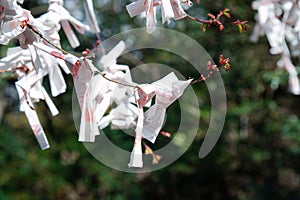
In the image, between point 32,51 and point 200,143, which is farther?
point 200,143

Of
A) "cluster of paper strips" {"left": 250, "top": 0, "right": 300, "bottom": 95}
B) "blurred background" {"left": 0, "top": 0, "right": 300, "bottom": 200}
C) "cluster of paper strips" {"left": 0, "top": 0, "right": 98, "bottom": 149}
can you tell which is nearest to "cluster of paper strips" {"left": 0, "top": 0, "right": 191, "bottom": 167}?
"cluster of paper strips" {"left": 0, "top": 0, "right": 98, "bottom": 149}

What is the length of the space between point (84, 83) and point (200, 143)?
72.2 inches

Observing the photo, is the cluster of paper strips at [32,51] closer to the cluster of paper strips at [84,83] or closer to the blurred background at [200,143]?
the cluster of paper strips at [84,83]

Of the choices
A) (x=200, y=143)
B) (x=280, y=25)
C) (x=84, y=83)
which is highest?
(x=84, y=83)

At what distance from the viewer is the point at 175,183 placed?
2.66 meters

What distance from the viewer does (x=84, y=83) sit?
1.46 ft

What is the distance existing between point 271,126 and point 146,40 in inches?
28.7

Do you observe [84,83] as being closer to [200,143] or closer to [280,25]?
[280,25]

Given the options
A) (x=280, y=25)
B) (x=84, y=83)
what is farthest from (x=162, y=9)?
(x=280, y=25)

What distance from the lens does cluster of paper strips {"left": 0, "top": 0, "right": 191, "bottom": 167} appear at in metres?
0.43

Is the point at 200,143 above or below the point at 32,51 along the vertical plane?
below

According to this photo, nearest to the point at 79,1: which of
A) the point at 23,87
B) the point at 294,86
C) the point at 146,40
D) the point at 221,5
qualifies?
the point at 146,40

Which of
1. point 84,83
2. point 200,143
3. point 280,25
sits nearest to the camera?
point 84,83

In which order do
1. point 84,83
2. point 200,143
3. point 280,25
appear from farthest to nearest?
point 200,143 < point 280,25 < point 84,83
